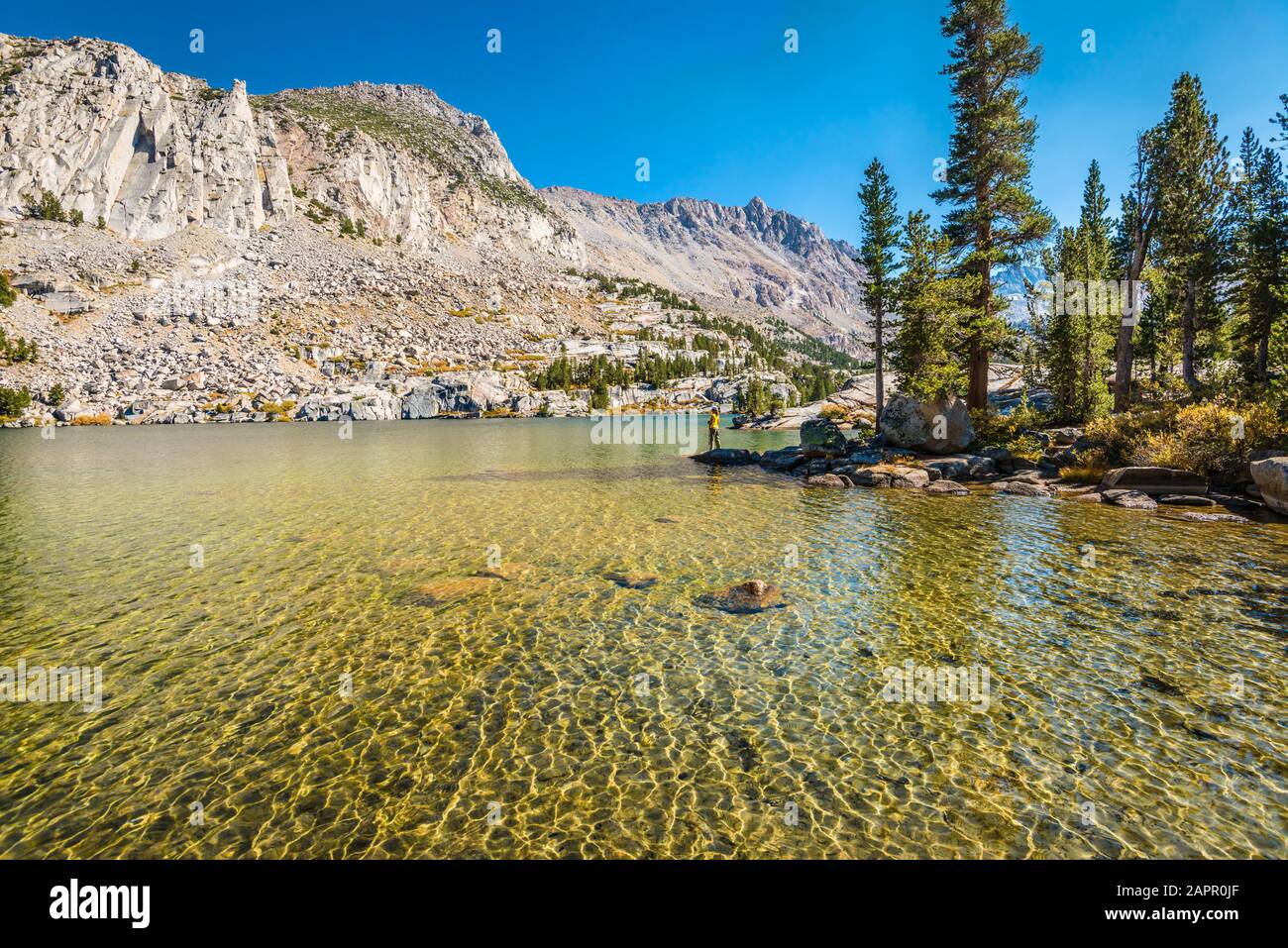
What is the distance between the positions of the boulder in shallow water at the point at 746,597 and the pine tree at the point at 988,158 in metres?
28.7

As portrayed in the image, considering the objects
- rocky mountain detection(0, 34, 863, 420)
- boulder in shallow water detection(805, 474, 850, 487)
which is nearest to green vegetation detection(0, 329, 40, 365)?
rocky mountain detection(0, 34, 863, 420)

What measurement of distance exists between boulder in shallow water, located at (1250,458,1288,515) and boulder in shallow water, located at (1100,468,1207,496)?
2.26m

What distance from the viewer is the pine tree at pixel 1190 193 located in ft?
113

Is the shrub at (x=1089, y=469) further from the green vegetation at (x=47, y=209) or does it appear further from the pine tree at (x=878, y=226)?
the green vegetation at (x=47, y=209)

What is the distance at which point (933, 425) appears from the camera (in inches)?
1431

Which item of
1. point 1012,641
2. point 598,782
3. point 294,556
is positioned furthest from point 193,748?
point 1012,641

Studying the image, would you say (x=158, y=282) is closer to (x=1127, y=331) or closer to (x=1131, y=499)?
(x=1127, y=331)

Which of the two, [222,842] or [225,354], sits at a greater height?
[225,354]

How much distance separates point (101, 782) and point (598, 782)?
6.46 m

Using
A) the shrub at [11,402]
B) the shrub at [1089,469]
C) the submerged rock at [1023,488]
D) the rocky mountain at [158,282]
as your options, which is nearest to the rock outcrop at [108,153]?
the rocky mountain at [158,282]

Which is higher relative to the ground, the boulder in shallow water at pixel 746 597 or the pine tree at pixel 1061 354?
the pine tree at pixel 1061 354

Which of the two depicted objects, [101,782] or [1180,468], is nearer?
[101,782]
